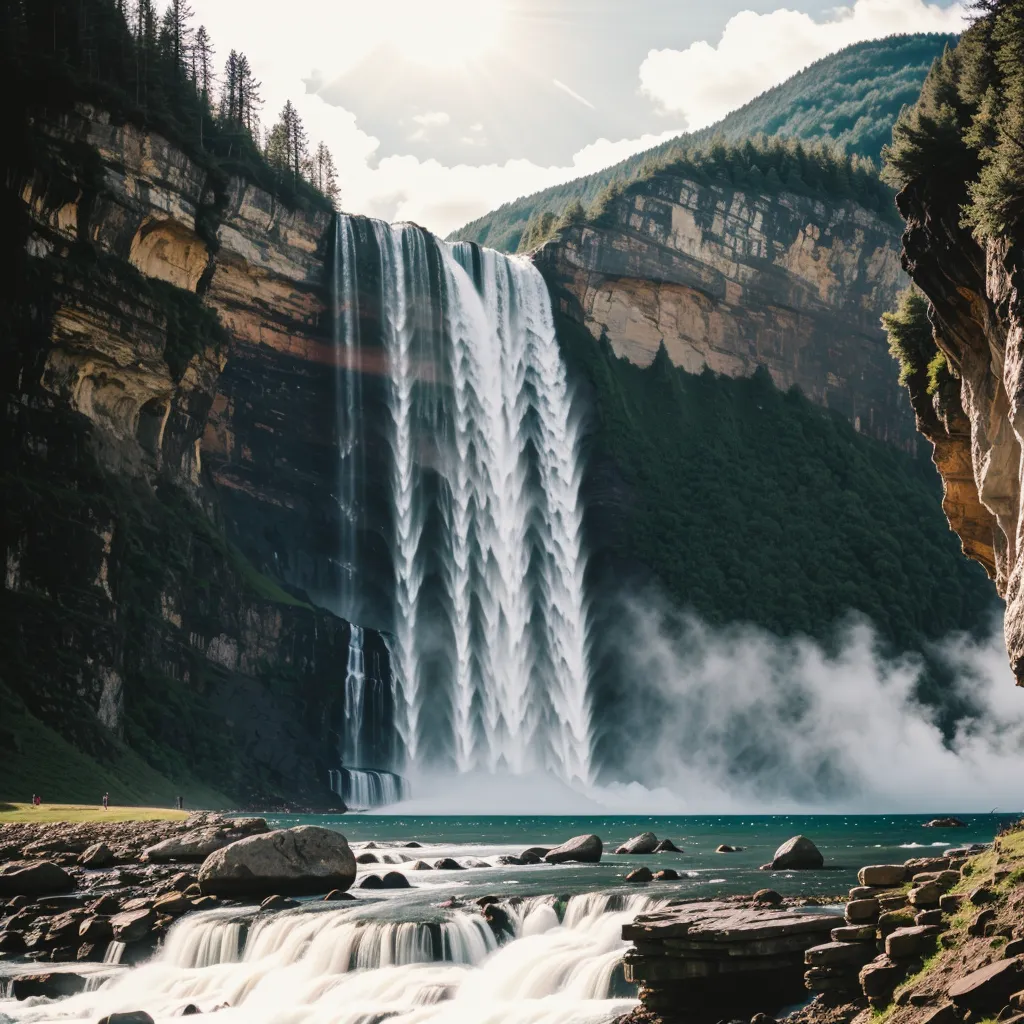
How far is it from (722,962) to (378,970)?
7634 millimetres

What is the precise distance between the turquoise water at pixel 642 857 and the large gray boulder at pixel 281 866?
2.45 m

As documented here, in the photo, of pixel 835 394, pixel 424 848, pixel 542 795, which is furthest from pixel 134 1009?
pixel 835 394

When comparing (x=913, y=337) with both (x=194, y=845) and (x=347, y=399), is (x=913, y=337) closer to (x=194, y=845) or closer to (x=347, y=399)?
(x=194, y=845)

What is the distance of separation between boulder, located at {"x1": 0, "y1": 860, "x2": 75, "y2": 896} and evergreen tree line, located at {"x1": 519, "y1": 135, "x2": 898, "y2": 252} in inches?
3774

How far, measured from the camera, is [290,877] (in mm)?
28156

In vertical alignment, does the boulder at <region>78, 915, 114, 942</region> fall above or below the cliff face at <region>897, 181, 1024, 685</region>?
below

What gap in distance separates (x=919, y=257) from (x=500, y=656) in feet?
200

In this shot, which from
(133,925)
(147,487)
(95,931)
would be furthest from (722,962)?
(147,487)

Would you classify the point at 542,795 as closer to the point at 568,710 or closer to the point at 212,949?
the point at 568,710

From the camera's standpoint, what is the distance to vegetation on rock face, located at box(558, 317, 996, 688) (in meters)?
104

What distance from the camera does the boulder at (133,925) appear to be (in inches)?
956

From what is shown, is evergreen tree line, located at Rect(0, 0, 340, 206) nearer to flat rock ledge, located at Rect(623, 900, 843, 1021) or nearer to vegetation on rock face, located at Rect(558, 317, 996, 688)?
vegetation on rock face, located at Rect(558, 317, 996, 688)

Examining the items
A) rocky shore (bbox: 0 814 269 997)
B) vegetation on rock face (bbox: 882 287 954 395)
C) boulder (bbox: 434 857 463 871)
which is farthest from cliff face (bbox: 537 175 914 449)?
rocky shore (bbox: 0 814 269 997)

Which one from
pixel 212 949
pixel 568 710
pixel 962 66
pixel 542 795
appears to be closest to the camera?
pixel 212 949
